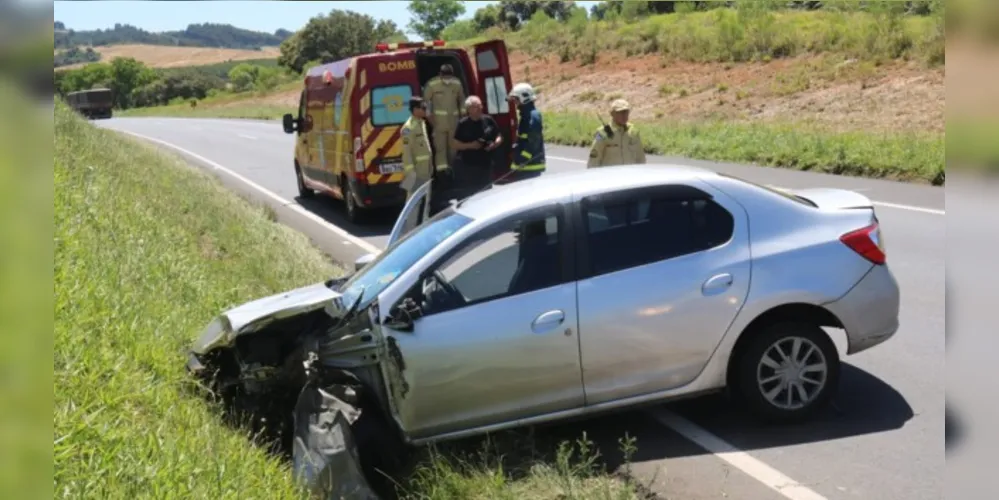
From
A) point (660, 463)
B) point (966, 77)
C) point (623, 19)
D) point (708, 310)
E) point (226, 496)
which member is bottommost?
point (660, 463)

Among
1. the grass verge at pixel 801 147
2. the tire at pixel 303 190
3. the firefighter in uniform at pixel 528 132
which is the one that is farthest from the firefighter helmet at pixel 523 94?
the tire at pixel 303 190

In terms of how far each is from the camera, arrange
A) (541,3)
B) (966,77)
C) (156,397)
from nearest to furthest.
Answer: (966,77)
(156,397)
(541,3)

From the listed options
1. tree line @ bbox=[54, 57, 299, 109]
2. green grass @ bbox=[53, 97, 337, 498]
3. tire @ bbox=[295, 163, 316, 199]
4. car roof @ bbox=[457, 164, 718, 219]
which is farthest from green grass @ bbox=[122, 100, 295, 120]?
car roof @ bbox=[457, 164, 718, 219]

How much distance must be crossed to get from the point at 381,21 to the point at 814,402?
244 ft

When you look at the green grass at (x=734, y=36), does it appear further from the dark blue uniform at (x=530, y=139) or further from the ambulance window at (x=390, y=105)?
the dark blue uniform at (x=530, y=139)

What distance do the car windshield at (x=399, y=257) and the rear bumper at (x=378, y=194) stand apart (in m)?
7.20

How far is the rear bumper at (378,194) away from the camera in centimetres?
1370

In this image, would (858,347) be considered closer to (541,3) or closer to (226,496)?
(226,496)

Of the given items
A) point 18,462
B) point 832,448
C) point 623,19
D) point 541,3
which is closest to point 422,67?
point 832,448

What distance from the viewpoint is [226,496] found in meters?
4.07

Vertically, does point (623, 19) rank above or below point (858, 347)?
A: above

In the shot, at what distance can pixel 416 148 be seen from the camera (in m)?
11.3

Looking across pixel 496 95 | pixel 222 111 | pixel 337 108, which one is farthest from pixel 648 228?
pixel 222 111

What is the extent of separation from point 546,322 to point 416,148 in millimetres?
6269
